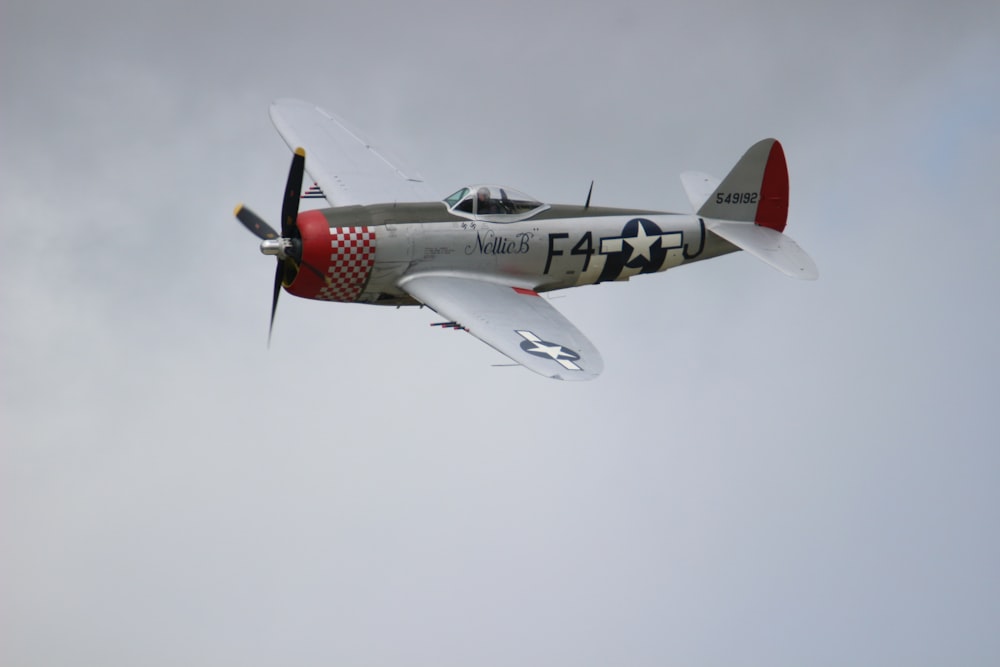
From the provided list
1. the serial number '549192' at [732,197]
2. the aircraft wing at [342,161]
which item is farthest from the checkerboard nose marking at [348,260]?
the serial number '549192' at [732,197]

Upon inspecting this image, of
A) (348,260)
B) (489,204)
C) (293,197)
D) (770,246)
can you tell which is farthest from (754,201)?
(293,197)

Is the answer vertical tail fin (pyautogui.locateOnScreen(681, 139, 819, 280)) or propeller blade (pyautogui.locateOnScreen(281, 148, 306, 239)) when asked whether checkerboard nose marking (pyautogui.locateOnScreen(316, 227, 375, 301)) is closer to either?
propeller blade (pyautogui.locateOnScreen(281, 148, 306, 239))

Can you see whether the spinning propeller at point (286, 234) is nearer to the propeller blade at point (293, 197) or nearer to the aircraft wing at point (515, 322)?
the propeller blade at point (293, 197)

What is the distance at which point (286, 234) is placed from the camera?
18.1 m

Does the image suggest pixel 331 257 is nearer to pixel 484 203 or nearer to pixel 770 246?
pixel 484 203

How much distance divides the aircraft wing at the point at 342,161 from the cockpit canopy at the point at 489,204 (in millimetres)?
976

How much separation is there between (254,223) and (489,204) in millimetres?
3022

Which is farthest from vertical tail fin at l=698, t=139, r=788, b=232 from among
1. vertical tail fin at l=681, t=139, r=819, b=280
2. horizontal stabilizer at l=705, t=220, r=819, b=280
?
horizontal stabilizer at l=705, t=220, r=819, b=280

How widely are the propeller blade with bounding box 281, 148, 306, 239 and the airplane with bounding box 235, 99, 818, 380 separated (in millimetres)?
17

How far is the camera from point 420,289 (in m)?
18.5

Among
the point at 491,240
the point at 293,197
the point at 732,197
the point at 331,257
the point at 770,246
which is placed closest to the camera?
the point at 293,197

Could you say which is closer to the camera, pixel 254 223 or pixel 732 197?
pixel 254 223

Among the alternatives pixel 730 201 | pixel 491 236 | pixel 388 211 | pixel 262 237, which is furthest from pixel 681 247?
pixel 262 237

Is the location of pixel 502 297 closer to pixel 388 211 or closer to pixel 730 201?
pixel 388 211
